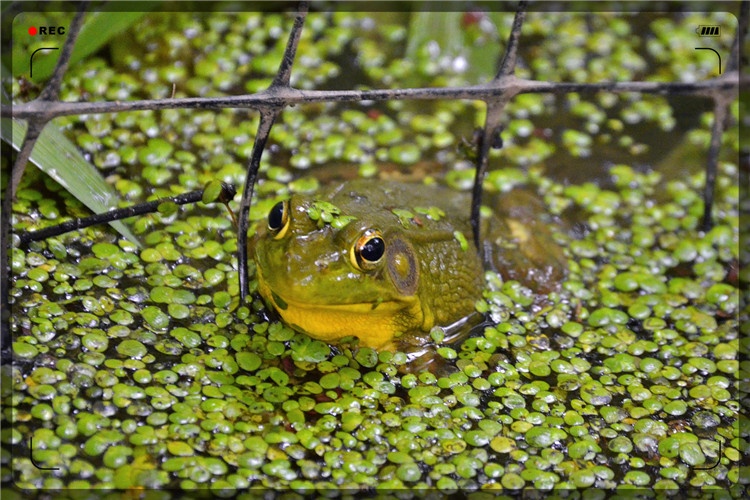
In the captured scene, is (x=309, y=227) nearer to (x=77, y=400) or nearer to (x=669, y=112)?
(x=77, y=400)

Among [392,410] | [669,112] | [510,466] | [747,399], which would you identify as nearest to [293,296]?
[392,410]

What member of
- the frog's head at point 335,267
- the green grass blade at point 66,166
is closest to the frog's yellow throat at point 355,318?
the frog's head at point 335,267

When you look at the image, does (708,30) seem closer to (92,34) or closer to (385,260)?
(385,260)

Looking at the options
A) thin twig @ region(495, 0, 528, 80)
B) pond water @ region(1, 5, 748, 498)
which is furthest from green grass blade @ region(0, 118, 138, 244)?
thin twig @ region(495, 0, 528, 80)

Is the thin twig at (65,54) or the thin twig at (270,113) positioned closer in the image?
the thin twig at (65,54)

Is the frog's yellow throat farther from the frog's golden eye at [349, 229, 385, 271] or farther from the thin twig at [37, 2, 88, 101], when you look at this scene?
the thin twig at [37, 2, 88, 101]

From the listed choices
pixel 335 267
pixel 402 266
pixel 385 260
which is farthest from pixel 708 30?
pixel 335 267

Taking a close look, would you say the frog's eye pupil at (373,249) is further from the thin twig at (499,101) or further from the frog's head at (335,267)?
the thin twig at (499,101)
